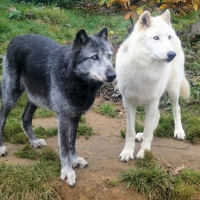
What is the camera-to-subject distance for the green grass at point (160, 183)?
12.3 ft

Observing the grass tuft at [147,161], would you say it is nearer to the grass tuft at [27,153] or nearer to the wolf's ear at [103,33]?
the grass tuft at [27,153]

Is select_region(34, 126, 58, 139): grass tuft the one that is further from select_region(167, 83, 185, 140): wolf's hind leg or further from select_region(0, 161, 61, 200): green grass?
select_region(167, 83, 185, 140): wolf's hind leg

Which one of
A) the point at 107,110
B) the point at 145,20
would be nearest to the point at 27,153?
the point at 107,110

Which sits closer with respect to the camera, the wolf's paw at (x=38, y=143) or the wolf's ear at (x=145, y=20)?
the wolf's ear at (x=145, y=20)

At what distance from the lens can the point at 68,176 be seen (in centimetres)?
379

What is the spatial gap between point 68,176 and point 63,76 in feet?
3.62

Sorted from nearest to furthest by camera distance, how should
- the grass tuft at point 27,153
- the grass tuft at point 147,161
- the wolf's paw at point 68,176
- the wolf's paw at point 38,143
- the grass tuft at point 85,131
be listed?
the wolf's paw at point 68,176 → the grass tuft at point 147,161 → the grass tuft at point 27,153 → the wolf's paw at point 38,143 → the grass tuft at point 85,131

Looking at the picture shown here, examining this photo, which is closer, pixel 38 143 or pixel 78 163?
pixel 78 163

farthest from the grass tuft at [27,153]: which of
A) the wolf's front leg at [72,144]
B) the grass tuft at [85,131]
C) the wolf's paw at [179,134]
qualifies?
the wolf's paw at [179,134]

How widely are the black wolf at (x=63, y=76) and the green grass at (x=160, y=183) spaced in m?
0.64

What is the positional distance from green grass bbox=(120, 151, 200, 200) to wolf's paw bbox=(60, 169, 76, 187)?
21.1 inches

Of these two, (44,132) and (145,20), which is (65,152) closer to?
(44,132)

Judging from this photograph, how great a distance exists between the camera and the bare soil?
147 inches

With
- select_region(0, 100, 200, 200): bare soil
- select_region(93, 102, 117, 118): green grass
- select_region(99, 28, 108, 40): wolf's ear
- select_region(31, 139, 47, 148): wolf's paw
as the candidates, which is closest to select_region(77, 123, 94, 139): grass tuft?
select_region(0, 100, 200, 200): bare soil
